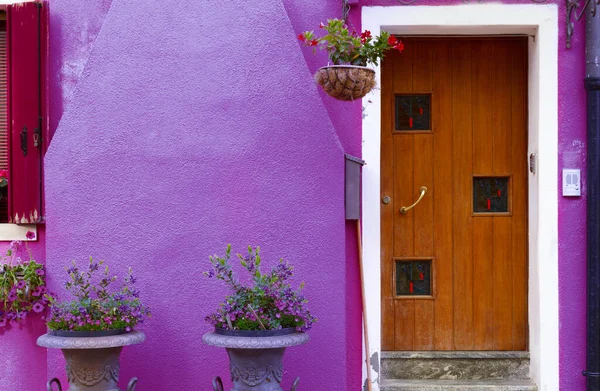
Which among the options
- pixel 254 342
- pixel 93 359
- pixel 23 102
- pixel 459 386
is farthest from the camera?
pixel 459 386

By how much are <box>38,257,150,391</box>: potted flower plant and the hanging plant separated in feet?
1.27

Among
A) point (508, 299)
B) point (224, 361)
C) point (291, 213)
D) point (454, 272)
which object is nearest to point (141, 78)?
point (291, 213)

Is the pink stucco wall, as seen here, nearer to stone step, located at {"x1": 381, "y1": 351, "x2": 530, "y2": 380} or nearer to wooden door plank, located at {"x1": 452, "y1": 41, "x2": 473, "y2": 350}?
stone step, located at {"x1": 381, "y1": 351, "x2": 530, "y2": 380}

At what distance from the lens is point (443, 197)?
18.6ft

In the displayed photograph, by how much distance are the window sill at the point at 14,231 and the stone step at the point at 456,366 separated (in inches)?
95.8

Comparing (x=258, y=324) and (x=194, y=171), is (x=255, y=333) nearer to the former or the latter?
(x=258, y=324)

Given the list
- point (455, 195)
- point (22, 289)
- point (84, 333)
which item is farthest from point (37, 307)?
point (455, 195)

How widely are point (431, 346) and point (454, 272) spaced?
0.52 metres

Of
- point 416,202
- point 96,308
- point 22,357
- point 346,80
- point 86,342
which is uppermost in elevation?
point 346,80

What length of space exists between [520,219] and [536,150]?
→ 505 millimetres

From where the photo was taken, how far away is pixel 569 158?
5332mm

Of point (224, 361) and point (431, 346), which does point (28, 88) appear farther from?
point (431, 346)

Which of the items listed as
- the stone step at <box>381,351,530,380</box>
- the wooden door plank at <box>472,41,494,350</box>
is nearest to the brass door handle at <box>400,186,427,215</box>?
the wooden door plank at <box>472,41,494,350</box>

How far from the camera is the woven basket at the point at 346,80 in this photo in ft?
15.2
